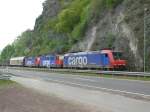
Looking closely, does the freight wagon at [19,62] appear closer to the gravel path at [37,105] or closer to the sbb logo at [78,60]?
the sbb logo at [78,60]

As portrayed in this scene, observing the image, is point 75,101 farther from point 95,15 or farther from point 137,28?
point 95,15

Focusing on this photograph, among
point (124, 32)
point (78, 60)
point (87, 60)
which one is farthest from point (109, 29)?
point (78, 60)

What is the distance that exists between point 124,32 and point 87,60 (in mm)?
8247

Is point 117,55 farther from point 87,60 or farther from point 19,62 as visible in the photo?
point 19,62

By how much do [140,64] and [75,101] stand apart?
30074mm

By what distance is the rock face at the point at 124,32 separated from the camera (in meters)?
50.6

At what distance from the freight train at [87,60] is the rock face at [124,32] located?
142cm

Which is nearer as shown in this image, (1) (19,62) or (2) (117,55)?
(2) (117,55)

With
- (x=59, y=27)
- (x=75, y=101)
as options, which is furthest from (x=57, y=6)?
(x=75, y=101)

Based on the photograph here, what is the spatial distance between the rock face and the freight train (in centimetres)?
142

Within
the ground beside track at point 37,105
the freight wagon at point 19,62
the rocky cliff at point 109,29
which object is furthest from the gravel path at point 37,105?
the freight wagon at point 19,62

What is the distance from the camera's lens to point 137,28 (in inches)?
2008

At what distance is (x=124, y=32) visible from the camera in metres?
54.4

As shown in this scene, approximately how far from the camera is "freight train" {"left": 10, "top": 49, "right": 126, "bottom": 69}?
5356cm
